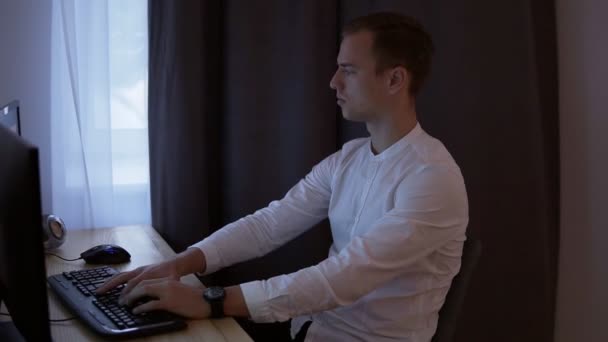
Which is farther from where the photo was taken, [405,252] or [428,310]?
[428,310]

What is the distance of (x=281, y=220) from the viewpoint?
1766 millimetres

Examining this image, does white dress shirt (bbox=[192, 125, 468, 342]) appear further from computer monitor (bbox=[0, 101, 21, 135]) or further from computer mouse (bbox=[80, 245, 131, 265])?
computer monitor (bbox=[0, 101, 21, 135])

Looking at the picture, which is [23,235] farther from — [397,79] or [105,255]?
[397,79]

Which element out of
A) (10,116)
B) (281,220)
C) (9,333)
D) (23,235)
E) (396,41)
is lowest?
(9,333)

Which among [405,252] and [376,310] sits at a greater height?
[405,252]

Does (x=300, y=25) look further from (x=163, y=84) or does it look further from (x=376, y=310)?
(x=376, y=310)

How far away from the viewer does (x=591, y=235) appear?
7.30 ft

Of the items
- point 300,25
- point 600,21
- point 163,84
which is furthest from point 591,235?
point 163,84

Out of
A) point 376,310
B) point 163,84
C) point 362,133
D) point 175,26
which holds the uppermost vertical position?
point 175,26

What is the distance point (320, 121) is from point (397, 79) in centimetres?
58

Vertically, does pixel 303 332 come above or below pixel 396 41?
below

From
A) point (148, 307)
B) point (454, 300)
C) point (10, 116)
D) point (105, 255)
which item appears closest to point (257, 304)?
point (148, 307)

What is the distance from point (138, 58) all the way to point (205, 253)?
0.73m

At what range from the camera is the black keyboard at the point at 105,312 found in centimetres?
121
